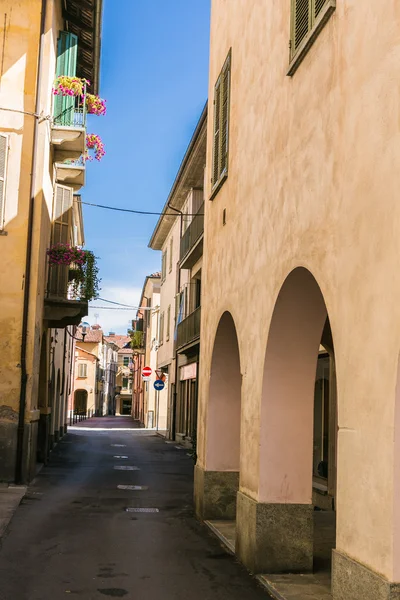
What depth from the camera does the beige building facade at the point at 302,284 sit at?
15.8ft

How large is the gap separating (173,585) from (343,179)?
432 cm

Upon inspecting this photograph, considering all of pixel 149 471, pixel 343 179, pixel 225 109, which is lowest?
pixel 149 471

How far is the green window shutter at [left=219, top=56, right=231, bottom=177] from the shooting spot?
1133 cm

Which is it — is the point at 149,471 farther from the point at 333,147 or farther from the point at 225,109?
the point at 333,147

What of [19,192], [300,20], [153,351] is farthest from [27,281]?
[153,351]

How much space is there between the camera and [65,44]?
59.2 ft

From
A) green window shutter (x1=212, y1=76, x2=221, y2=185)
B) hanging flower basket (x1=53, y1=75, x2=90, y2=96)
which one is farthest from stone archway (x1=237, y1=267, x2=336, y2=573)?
hanging flower basket (x1=53, y1=75, x2=90, y2=96)

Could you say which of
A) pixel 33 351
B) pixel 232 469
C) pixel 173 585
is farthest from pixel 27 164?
pixel 173 585

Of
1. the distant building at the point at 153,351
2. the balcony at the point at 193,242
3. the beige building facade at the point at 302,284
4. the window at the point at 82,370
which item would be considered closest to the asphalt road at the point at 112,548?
the beige building facade at the point at 302,284

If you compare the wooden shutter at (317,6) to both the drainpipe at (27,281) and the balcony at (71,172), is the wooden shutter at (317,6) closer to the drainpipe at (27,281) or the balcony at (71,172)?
the drainpipe at (27,281)

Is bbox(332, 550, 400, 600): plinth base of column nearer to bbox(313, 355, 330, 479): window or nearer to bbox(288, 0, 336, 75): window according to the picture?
bbox(288, 0, 336, 75): window

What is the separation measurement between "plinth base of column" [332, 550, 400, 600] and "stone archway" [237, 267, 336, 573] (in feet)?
8.10

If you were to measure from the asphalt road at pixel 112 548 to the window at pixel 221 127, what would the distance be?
5.28 m

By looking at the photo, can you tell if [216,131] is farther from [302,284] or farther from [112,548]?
[112,548]
